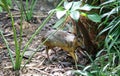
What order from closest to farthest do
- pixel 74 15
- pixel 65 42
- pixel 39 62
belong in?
pixel 74 15 → pixel 65 42 → pixel 39 62

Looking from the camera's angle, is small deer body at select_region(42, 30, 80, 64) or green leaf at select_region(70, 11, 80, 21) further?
small deer body at select_region(42, 30, 80, 64)

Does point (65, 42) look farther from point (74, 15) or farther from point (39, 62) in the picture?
point (74, 15)

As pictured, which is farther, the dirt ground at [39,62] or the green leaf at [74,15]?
the dirt ground at [39,62]

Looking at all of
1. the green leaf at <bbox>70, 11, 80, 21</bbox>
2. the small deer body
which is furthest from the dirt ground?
the green leaf at <bbox>70, 11, 80, 21</bbox>

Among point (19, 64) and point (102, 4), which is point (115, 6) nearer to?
point (102, 4)

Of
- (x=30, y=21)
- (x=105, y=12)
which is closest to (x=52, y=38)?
(x=105, y=12)

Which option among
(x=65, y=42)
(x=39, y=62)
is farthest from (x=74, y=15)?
(x=39, y=62)

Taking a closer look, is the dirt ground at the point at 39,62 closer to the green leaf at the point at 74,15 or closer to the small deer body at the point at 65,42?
the small deer body at the point at 65,42

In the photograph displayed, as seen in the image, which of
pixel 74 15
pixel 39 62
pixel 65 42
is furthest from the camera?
pixel 39 62

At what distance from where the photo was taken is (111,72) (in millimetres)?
2217

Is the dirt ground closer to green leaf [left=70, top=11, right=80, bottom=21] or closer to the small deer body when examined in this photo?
the small deer body

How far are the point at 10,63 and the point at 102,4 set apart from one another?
0.88 metres

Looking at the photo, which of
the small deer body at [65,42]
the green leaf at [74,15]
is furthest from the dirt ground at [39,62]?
the green leaf at [74,15]

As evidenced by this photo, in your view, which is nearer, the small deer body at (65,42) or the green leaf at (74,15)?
the green leaf at (74,15)
